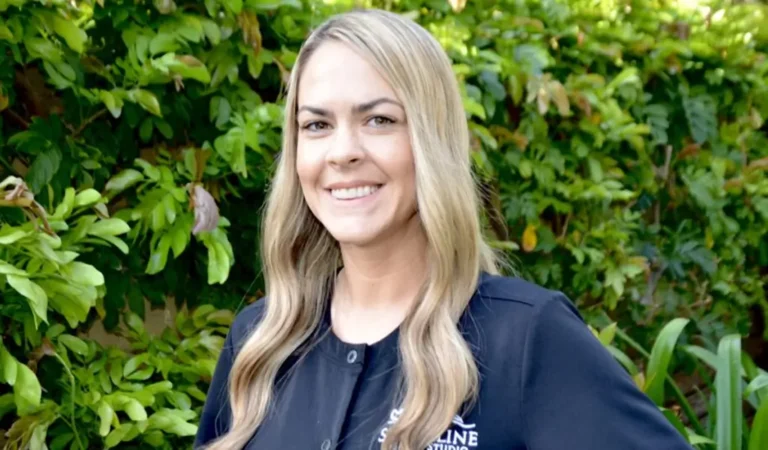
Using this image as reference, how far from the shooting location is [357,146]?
1919 millimetres

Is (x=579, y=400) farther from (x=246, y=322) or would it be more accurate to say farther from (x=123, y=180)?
(x=123, y=180)

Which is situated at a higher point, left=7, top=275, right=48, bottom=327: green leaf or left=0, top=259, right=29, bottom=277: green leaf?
left=0, top=259, right=29, bottom=277: green leaf

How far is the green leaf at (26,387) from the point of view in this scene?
7.12 ft

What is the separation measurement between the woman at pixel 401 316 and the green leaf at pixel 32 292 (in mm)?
394

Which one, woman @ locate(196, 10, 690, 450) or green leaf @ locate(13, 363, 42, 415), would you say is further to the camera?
green leaf @ locate(13, 363, 42, 415)

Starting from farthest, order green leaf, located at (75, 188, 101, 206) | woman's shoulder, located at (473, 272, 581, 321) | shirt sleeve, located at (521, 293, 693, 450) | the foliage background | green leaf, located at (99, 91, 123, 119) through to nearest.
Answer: green leaf, located at (99, 91, 123, 119) → the foliage background → green leaf, located at (75, 188, 101, 206) → woman's shoulder, located at (473, 272, 581, 321) → shirt sleeve, located at (521, 293, 693, 450)

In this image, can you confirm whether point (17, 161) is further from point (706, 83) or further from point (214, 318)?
point (706, 83)

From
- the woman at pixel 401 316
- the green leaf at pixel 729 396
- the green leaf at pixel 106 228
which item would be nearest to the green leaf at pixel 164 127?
the green leaf at pixel 106 228

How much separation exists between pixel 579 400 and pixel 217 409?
892 mm

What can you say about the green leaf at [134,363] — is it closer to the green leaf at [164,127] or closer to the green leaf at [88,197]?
the green leaf at [88,197]

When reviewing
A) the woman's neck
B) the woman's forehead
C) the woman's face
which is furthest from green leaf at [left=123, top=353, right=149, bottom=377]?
the woman's forehead

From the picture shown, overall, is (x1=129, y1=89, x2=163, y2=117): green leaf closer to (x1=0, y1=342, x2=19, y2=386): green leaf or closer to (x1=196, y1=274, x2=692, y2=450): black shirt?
(x1=0, y1=342, x2=19, y2=386): green leaf

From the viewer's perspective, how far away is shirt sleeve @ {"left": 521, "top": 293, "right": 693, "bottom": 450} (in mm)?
1660

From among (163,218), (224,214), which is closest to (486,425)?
(163,218)
